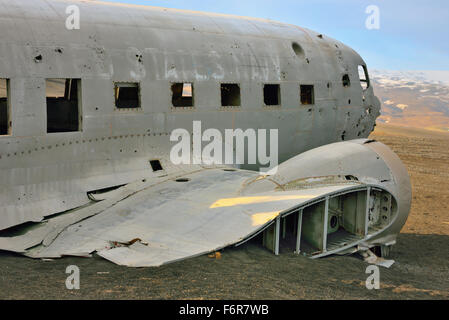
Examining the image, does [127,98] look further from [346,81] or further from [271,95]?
[346,81]

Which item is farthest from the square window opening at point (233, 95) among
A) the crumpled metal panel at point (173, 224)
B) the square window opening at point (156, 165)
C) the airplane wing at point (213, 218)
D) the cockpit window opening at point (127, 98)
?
the crumpled metal panel at point (173, 224)

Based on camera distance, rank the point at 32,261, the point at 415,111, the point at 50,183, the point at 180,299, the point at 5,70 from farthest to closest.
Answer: the point at 415,111 → the point at 50,183 → the point at 5,70 → the point at 32,261 → the point at 180,299

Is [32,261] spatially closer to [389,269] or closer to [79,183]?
[79,183]

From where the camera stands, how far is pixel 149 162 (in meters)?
11.5

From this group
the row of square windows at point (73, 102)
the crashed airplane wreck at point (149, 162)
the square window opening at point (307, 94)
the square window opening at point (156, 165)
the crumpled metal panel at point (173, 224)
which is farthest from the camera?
the square window opening at point (307, 94)

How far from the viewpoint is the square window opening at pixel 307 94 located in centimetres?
1466

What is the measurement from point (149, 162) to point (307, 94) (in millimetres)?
5857

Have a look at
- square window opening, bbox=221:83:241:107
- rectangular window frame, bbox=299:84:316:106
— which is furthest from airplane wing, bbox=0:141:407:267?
rectangular window frame, bbox=299:84:316:106

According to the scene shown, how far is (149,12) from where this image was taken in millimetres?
12203

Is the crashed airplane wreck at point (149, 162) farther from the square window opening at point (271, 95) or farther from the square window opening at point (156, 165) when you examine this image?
the square window opening at point (271, 95)

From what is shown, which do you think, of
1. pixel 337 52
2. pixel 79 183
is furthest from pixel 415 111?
pixel 79 183

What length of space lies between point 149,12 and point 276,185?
220 inches

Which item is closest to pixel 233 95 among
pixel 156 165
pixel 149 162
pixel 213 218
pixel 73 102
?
pixel 156 165

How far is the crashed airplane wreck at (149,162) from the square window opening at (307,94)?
1.75 metres
